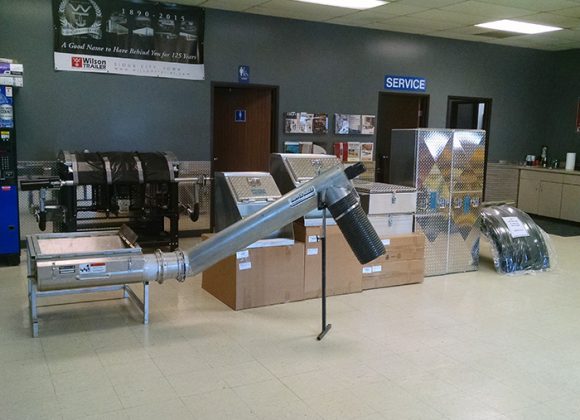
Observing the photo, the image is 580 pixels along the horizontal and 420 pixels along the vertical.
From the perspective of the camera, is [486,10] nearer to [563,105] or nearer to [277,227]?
[563,105]

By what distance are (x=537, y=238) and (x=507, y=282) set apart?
2.65ft

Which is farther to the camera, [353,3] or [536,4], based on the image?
[353,3]

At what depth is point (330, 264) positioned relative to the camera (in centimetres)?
477

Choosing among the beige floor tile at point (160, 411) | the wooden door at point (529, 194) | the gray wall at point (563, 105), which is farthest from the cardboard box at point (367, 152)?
the beige floor tile at point (160, 411)

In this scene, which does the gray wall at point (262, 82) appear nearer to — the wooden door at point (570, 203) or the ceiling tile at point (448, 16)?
the ceiling tile at point (448, 16)

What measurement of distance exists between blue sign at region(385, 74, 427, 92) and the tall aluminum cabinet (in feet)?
8.93

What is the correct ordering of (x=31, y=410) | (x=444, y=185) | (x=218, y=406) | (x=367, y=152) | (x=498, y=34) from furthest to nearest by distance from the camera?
(x=498, y=34), (x=367, y=152), (x=444, y=185), (x=218, y=406), (x=31, y=410)

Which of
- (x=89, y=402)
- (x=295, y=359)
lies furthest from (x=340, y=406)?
(x=89, y=402)

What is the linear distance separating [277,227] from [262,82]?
4.01 m

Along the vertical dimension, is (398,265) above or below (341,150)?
below

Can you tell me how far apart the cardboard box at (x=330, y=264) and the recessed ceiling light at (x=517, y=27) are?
4.37m

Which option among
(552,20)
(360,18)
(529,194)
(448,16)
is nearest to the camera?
(448,16)

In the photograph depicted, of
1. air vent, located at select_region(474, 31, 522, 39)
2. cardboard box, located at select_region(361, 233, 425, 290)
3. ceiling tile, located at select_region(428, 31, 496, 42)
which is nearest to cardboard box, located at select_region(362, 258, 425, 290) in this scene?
cardboard box, located at select_region(361, 233, 425, 290)

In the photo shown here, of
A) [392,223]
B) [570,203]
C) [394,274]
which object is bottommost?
[394,274]
